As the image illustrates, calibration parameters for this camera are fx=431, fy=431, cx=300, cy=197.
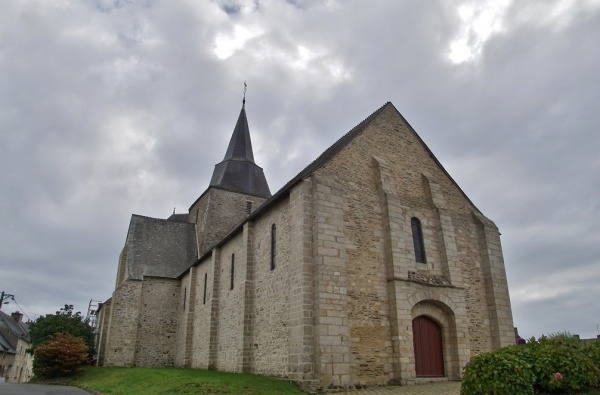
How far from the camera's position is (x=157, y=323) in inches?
1023

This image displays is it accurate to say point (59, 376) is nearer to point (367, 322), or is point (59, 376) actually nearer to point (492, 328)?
point (367, 322)

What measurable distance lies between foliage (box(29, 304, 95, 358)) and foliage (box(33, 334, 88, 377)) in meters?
3.37

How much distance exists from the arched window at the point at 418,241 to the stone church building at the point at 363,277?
39 mm

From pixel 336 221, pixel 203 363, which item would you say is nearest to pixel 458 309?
pixel 336 221

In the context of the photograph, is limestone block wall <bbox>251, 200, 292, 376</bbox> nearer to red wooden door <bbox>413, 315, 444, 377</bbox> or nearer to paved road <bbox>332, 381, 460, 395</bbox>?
paved road <bbox>332, 381, 460, 395</bbox>

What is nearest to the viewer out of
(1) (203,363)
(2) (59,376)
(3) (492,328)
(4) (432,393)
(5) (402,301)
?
(4) (432,393)

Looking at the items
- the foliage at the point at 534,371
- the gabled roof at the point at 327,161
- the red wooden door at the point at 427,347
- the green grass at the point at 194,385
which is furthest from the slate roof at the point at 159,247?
the foliage at the point at 534,371

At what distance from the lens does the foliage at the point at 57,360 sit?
21.1m

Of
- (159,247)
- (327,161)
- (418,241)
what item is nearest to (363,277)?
(418,241)

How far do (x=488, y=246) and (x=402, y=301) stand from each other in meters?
5.67

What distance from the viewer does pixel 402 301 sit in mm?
13367

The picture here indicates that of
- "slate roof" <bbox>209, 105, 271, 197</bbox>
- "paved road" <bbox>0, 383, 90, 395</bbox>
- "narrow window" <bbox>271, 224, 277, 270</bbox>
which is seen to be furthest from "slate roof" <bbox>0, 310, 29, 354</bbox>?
"narrow window" <bbox>271, 224, 277, 270</bbox>

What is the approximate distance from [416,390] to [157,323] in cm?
1881

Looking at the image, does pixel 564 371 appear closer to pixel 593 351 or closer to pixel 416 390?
pixel 593 351
